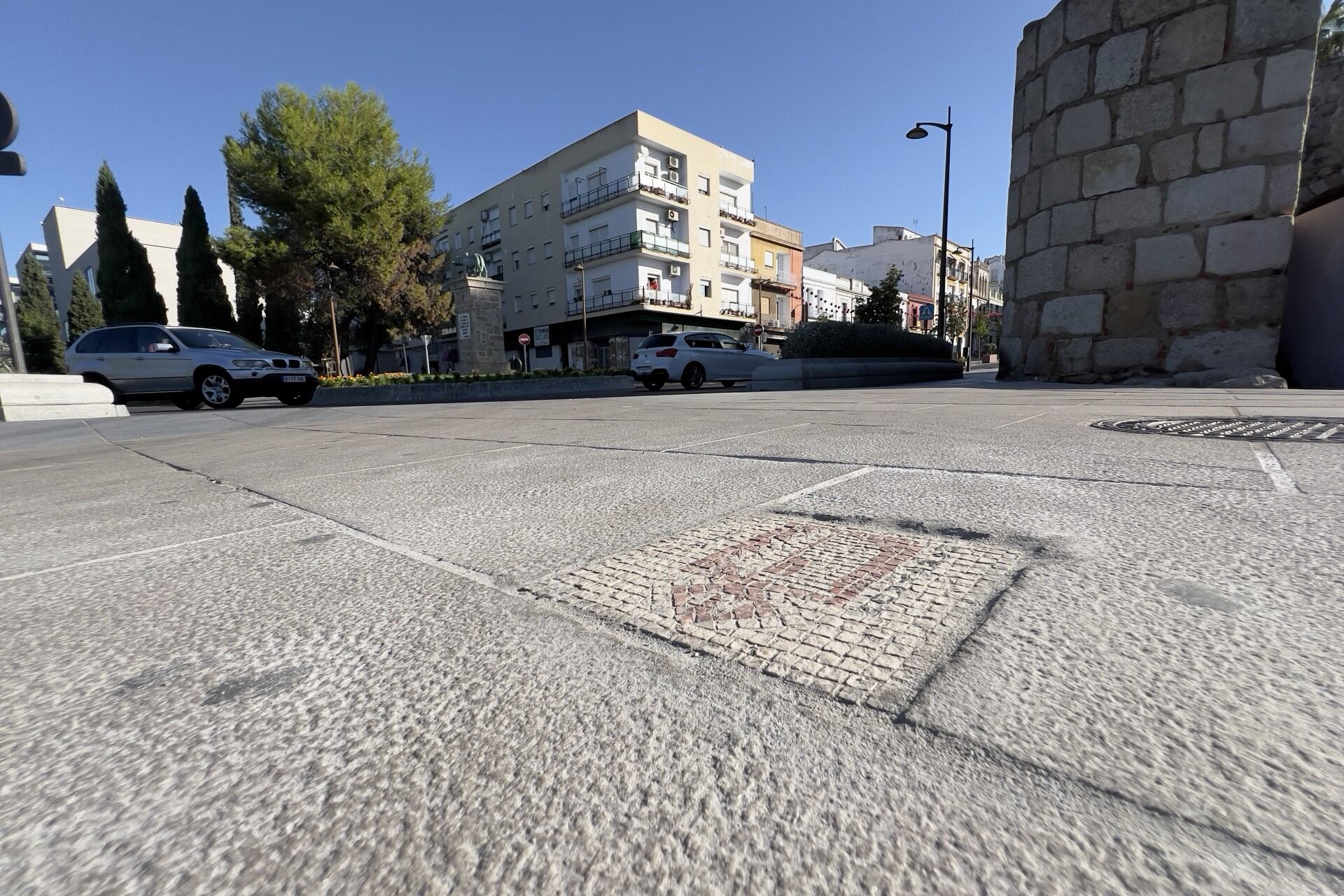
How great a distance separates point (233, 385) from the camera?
9.38 m

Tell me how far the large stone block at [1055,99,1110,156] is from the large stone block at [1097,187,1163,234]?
868 mm

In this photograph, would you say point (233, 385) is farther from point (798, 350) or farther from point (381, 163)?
point (381, 163)

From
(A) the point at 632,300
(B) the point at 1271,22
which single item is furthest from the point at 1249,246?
(A) the point at 632,300

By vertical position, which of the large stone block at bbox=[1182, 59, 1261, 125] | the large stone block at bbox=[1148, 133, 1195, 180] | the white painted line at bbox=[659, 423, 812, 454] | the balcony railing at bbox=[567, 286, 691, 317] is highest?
the balcony railing at bbox=[567, 286, 691, 317]

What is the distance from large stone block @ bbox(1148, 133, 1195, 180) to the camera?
25.0 feet

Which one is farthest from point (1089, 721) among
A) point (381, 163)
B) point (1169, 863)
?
point (381, 163)

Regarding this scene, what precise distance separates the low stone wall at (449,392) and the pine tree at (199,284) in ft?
72.5

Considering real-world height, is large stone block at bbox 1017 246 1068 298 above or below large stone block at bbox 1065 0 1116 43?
below

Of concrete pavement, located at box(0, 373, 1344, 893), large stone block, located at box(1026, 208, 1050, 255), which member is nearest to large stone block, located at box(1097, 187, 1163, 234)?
large stone block, located at box(1026, 208, 1050, 255)

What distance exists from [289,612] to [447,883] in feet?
3.25

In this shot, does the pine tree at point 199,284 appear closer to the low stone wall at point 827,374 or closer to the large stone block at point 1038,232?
the low stone wall at point 827,374

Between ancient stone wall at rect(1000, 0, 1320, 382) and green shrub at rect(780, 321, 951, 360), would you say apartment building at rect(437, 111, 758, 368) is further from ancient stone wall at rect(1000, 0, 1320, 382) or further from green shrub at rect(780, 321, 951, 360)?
ancient stone wall at rect(1000, 0, 1320, 382)

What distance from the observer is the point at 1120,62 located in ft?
26.2

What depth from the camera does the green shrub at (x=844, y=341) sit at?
457 inches
